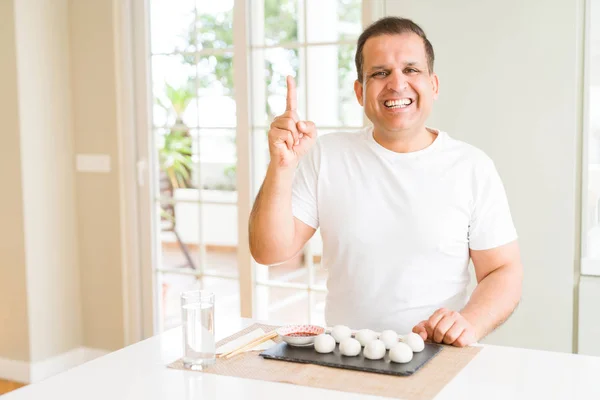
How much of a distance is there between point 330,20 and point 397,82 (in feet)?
5.48

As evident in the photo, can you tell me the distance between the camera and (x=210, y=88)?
14.0ft

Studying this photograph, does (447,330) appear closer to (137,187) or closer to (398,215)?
(398,215)

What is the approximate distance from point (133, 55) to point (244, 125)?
794 millimetres

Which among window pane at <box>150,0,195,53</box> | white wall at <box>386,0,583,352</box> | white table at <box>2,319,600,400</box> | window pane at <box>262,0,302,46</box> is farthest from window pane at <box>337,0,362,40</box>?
white table at <box>2,319,600,400</box>

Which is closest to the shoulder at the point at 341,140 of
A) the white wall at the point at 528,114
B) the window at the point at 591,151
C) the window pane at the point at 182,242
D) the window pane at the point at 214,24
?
the white wall at the point at 528,114

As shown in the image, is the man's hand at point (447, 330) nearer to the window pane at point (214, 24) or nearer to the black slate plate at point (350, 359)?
the black slate plate at point (350, 359)

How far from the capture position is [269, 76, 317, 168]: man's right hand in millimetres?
2102

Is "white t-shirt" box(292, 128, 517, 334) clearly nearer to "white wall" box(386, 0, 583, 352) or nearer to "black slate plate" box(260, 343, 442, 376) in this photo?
"black slate plate" box(260, 343, 442, 376)

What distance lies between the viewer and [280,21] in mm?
4008

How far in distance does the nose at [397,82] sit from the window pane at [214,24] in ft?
6.17

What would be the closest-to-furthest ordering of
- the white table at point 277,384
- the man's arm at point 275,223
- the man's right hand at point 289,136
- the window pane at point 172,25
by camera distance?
the white table at point 277,384 < the man's right hand at point 289,136 < the man's arm at point 275,223 < the window pane at point 172,25

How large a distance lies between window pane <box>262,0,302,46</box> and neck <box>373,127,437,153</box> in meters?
1.58

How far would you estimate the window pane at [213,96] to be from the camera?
4.23m

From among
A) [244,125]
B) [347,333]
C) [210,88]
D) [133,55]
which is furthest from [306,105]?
[347,333]
